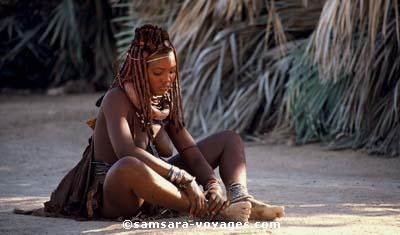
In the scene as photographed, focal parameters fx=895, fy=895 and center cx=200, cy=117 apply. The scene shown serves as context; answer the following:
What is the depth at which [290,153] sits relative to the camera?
26.6 ft

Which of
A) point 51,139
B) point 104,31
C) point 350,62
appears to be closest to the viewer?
point 350,62

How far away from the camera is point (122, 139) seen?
14.2 feet

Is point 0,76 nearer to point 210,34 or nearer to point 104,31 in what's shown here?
point 104,31

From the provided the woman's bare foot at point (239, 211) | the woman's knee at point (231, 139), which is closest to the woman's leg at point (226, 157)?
the woman's knee at point (231, 139)

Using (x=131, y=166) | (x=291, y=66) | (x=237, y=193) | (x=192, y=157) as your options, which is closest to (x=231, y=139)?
(x=192, y=157)

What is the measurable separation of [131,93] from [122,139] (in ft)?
0.95

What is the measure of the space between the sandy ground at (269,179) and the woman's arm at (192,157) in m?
0.45

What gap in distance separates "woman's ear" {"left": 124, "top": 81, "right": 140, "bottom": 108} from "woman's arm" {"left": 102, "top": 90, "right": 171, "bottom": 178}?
90mm

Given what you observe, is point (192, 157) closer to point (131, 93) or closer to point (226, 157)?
point (226, 157)

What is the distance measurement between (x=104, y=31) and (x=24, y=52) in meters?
1.36

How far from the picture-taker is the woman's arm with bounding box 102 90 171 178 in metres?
4.32

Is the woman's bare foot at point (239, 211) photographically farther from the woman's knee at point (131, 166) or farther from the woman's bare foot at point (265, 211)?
the woman's knee at point (131, 166)

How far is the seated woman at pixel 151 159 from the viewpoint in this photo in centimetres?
430

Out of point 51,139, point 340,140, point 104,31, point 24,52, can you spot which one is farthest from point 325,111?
point 24,52
